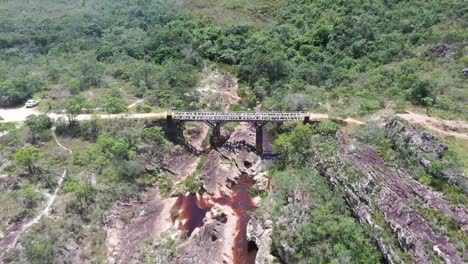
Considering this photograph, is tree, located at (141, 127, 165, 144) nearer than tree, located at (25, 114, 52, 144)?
No

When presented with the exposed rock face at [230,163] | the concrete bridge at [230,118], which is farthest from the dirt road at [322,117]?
the exposed rock face at [230,163]

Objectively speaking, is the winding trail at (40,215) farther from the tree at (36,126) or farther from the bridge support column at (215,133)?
the bridge support column at (215,133)

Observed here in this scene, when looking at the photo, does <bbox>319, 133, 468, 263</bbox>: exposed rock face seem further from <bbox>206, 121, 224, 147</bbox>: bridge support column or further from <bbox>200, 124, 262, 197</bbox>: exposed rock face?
<bbox>206, 121, 224, 147</bbox>: bridge support column

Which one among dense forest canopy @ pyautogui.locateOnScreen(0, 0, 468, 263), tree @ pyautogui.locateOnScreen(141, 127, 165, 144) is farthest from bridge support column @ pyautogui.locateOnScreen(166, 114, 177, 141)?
tree @ pyautogui.locateOnScreen(141, 127, 165, 144)

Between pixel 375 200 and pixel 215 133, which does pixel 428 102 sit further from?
pixel 215 133

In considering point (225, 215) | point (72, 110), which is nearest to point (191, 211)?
point (225, 215)
